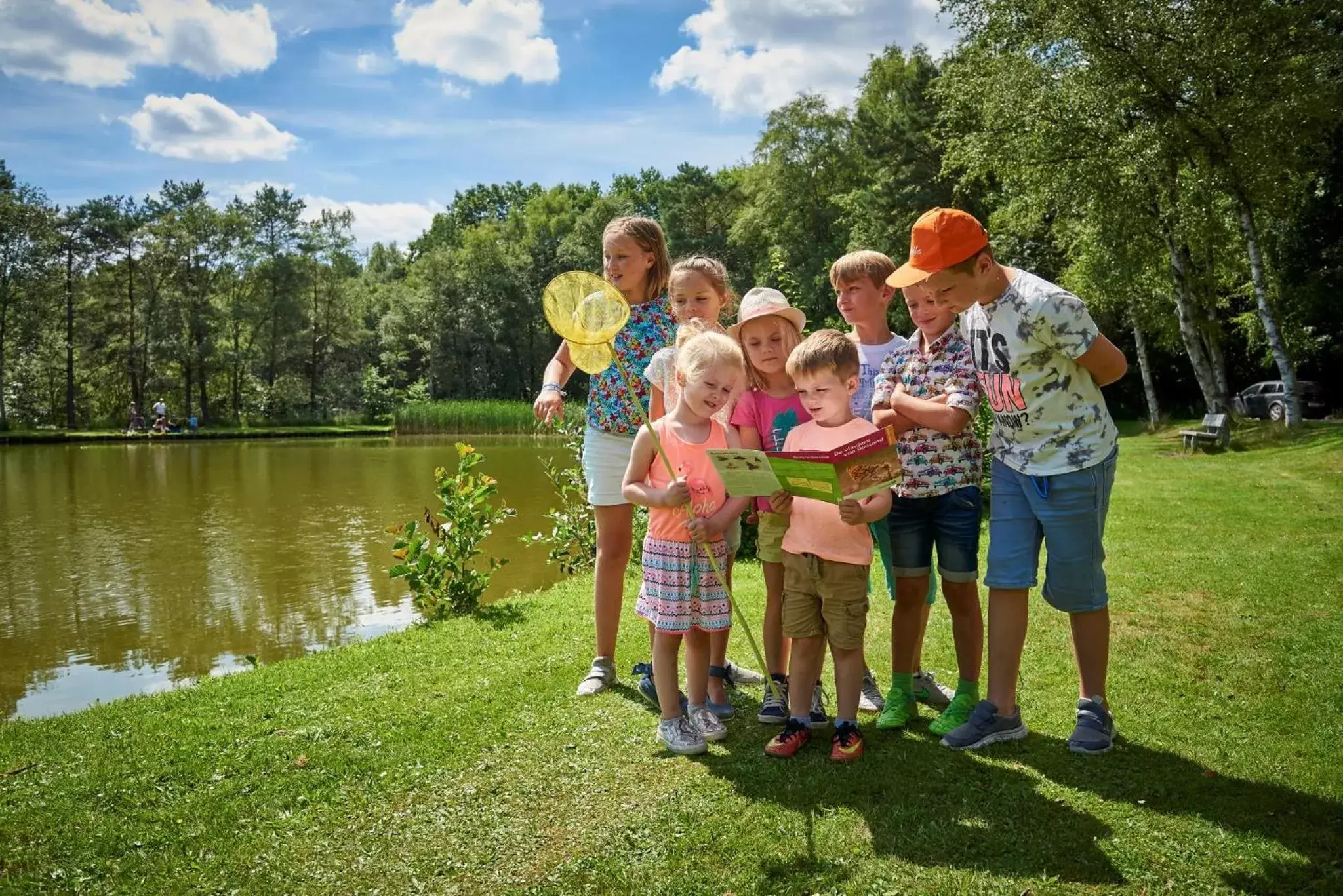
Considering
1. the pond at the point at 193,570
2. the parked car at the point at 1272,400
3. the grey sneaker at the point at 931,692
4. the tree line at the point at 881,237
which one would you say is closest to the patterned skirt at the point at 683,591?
the grey sneaker at the point at 931,692

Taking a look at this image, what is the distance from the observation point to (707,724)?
3441 mm

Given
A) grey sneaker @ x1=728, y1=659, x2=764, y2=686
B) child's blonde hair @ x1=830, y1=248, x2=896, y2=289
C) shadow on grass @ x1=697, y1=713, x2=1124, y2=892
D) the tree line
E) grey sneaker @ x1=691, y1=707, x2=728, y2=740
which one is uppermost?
the tree line

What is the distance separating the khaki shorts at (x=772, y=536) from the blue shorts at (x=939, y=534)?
415 mm

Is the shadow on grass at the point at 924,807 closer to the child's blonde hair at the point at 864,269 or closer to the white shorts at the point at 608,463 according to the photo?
the white shorts at the point at 608,463

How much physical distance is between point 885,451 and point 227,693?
339cm

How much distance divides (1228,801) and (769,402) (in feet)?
6.57

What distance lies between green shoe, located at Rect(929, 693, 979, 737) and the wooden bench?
1470 cm

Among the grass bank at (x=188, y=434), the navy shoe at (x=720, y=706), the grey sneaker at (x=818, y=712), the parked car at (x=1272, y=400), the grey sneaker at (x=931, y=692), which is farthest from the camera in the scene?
the grass bank at (x=188, y=434)

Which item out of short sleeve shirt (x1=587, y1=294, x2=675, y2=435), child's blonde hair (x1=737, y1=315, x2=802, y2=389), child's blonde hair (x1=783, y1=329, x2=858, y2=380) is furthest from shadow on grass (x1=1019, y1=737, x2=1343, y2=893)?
short sleeve shirt (x1=587, y1=294, x2=675, y2=435)

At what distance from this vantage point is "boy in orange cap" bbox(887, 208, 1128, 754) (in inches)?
125

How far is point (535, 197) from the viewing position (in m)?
56.6

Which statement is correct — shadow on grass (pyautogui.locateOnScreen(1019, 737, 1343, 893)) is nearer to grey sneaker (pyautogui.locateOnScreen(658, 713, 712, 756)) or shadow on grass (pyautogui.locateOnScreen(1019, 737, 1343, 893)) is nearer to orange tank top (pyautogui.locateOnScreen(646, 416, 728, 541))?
grey sneaker (pyautogui.locateOnScreen(658, 713, 712, 756))

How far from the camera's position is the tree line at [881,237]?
15.4 meters

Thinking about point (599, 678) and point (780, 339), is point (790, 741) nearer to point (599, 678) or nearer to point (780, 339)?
point (599, 678)
